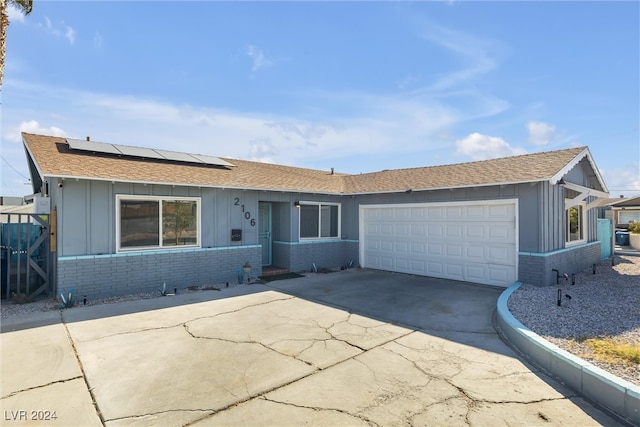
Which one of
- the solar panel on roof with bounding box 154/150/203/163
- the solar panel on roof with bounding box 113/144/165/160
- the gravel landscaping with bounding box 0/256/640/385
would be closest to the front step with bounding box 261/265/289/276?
the gravel landscaping with bounding box 0/256/640/385

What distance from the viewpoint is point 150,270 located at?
27.9ft

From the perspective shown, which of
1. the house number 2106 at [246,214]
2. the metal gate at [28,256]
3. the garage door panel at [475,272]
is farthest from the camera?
the house number 2106 at [246,214]

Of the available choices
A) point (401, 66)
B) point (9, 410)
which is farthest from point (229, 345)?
point (401, 66)

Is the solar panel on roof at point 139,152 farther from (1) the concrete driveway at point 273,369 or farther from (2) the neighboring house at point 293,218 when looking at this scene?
(1) the concrete driveway at point 273,369

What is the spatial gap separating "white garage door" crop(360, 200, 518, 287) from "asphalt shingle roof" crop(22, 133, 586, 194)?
0.84m

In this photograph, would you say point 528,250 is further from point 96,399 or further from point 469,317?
point 96,399

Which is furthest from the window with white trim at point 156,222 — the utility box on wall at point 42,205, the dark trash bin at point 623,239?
the dark trash bin at point 623,239

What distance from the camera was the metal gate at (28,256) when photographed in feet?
24.6

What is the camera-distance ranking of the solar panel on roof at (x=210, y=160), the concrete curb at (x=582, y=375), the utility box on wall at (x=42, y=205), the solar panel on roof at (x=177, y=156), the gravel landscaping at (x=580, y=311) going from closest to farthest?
the concrete curb at (x=582, y=375)
the gravel landscaping at (x=580, y=311)
the utility box on wall at (x=42, y=205)
the solar panel on roof at (x=177, y=156)
the solar panel on roof at (x=210, y=160)

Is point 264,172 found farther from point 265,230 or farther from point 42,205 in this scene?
point 42,205

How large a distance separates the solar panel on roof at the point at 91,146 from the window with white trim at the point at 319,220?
6203mm

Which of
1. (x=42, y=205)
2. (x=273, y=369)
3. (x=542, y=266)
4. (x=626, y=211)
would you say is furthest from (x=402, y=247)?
(x=626, y=211)

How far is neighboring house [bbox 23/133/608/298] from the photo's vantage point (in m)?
7.82

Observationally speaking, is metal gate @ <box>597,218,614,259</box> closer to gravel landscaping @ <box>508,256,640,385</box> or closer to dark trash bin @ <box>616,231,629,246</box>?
gravel landscaping @ <box>508,256,640,385</box>
